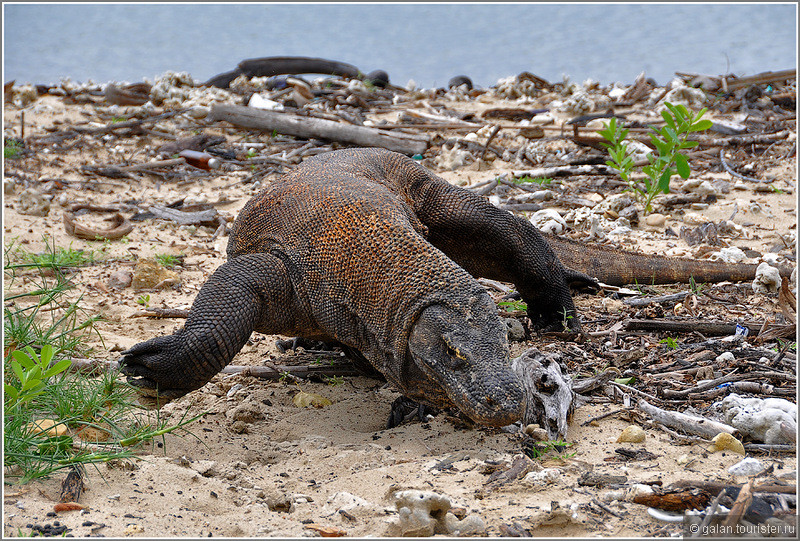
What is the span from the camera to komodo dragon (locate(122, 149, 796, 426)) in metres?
2.68

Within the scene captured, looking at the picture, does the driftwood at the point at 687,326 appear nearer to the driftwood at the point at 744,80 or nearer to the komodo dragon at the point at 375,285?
the komodo dragon at the point at 375,285

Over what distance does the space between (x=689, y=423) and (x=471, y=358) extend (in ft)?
3.01

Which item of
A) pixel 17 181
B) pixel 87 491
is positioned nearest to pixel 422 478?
pixel 87 491

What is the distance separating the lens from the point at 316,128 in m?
8.24

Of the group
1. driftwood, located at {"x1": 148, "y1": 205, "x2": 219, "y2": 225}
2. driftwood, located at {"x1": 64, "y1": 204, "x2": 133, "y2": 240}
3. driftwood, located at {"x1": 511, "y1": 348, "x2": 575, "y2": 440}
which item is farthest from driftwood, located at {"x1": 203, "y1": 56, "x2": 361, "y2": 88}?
driftwood, located at {"x1": 511, "y1": 348, "x2": 575, "y2": 440}

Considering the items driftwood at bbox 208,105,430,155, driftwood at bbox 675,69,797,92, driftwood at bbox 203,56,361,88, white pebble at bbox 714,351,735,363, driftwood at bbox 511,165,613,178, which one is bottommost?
white pebble at bbox 714,351,735,363

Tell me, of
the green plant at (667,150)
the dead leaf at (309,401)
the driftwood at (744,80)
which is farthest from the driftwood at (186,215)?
the driftwood at (744,80)

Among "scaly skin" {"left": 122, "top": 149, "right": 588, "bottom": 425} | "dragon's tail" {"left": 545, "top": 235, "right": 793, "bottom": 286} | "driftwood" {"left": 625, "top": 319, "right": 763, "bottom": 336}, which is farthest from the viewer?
"dragon's tail" {"left": 545, "top": 235, "right": 793, "bottom": 286}

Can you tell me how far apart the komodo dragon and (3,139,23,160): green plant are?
5583mm

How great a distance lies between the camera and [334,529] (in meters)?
2.20

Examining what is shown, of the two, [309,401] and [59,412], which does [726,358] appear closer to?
[309,401]

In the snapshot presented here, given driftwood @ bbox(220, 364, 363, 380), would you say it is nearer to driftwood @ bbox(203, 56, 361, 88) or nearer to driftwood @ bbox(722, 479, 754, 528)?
driftwood @ bbox(722, 479, 754, 528)

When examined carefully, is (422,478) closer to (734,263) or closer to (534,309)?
(534,309)

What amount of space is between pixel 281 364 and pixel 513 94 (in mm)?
7437
